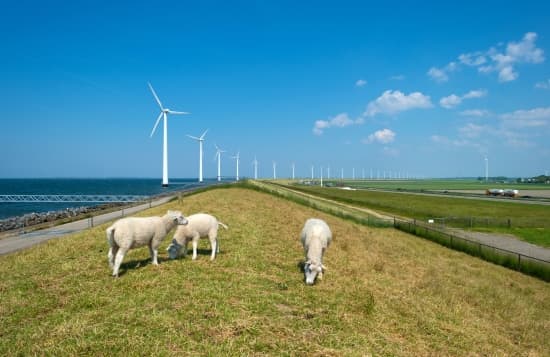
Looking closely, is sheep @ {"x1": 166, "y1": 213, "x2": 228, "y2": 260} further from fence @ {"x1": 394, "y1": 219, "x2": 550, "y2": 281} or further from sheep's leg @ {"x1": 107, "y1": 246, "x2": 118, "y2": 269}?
fence @ {"x1": 394, "y1": 219, "x2": 550, "y2": 281}

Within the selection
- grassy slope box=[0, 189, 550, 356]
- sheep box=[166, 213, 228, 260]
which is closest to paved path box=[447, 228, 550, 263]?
grassy slope box=[0, 189, 550, 356]

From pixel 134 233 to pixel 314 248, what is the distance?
20.7ft

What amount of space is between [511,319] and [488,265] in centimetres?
1338

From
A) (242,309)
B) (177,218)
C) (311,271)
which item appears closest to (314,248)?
(311,271)

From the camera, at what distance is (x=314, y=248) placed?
478 inches

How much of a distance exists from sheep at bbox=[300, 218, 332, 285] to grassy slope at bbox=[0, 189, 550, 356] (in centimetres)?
47

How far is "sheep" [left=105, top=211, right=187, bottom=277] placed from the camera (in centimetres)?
1059

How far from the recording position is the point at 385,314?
9.67 meters

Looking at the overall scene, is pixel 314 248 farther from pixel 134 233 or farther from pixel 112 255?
pixel 112 255

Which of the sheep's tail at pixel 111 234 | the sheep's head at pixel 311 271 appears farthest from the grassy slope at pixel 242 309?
the sheep's tail at pixel 111 234

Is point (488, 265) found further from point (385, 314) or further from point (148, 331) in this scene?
point (148, 331)

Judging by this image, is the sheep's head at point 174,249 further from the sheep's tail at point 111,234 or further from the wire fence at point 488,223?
the wire fence at point 488,223

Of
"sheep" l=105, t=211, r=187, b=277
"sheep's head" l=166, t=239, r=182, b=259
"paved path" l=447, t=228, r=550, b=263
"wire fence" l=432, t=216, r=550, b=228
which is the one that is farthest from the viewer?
"wire fence" l=432, t=216, r=550, b=228

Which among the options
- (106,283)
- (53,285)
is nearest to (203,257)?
(106,283)
